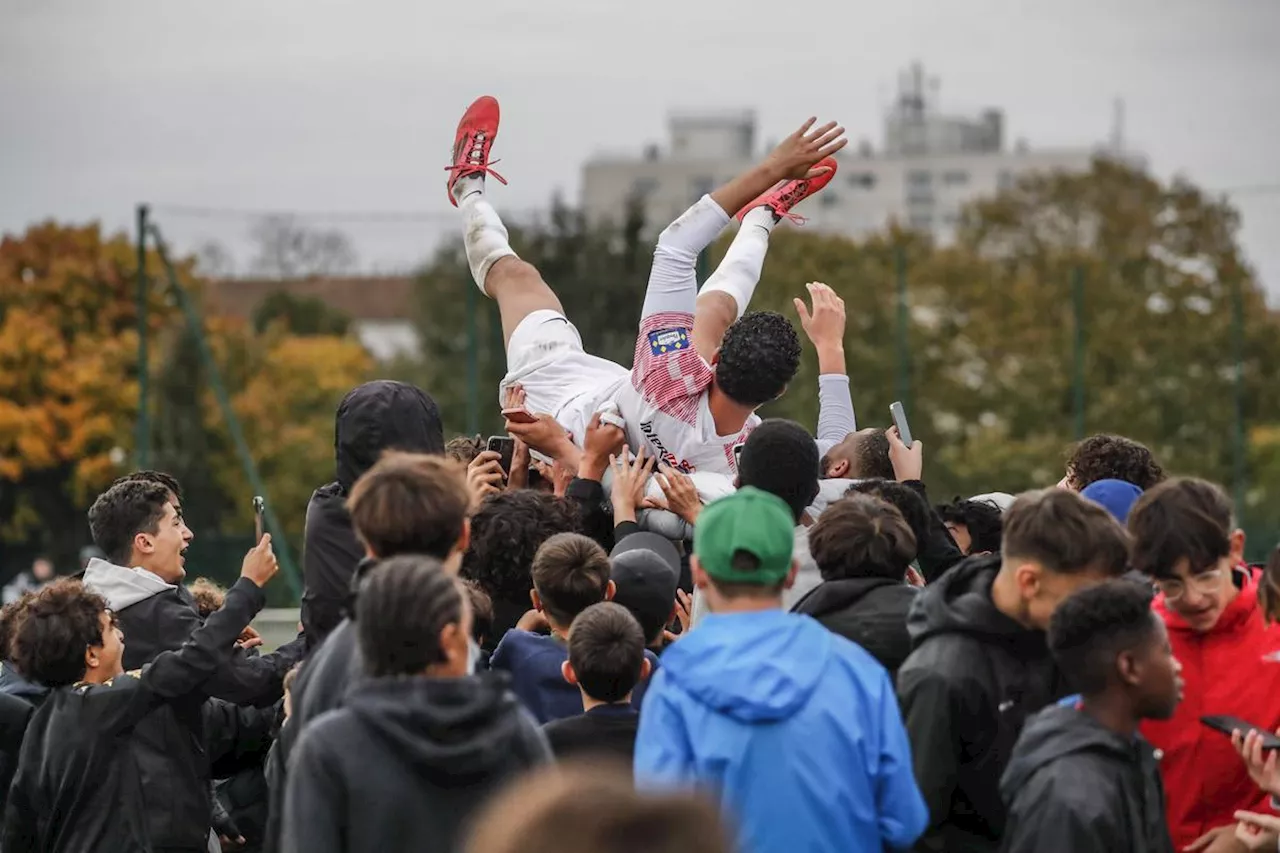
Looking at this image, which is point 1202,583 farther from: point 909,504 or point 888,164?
point 888,164

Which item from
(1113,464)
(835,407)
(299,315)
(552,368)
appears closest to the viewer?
(1113,464)

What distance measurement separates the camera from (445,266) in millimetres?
32125

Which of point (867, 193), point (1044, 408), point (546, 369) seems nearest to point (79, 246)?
point (1044, 408)

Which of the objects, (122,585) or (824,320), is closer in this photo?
(122,585)

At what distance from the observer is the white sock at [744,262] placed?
6457 millimetres

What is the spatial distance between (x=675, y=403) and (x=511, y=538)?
868 millimetres

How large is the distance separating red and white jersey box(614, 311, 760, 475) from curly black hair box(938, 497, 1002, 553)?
71 centimetres

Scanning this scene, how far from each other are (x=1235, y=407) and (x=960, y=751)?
70.0 feet

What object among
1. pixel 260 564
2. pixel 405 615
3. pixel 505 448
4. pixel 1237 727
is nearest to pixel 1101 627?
pixel 1237 727

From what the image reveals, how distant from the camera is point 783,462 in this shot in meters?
4.75

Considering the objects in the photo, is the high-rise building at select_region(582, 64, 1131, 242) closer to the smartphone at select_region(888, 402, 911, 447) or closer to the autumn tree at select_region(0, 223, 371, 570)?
the autumn tree at select_region(0, 223, 371, 570)

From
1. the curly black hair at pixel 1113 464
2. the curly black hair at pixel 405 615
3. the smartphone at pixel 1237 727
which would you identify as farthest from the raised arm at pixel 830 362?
the curly black hair at pixel 405 615

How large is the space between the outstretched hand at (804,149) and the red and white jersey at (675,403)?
65 centimetres

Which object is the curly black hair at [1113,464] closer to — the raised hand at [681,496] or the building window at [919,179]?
the raised hand at [681,496]
